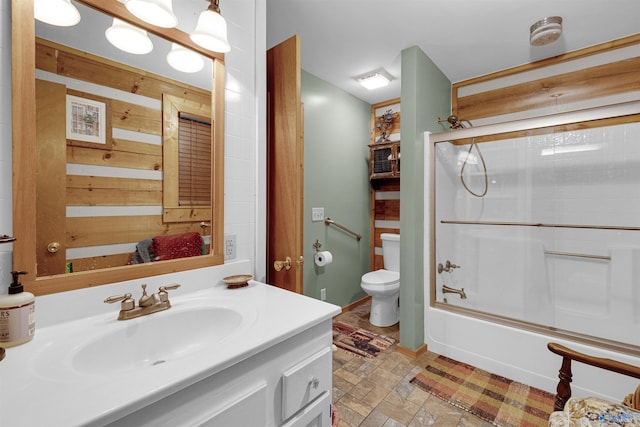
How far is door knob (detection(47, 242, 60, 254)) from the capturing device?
35.5 inches

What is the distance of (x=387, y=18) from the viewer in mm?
1854

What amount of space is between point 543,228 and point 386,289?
1375mm

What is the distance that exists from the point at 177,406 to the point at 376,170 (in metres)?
2.81

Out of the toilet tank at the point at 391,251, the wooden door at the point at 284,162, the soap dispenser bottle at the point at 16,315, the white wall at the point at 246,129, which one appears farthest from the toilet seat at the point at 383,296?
the soap dispenser bottle at the point at 16,315

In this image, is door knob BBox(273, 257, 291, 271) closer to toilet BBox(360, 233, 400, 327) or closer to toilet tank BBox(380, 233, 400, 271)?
toilet BBox(360, 233, 400, 327)

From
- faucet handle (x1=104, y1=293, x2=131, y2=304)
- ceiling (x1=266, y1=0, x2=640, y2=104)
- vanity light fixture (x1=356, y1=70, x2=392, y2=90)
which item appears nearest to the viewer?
faucet handle (x1=104, y1=293, x2=131, y2=304)

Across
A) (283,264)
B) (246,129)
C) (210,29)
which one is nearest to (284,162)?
(246,129)

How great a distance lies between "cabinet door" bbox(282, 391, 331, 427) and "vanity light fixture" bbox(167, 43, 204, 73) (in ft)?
4.63

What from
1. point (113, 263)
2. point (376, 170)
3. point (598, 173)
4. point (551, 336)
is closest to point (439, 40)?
point (376, 170)

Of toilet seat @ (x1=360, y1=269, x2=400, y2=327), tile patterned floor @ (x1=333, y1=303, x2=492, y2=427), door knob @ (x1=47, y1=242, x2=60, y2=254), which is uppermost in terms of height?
door knob @ (x1=47, y1=242, x2=60, y2=254)

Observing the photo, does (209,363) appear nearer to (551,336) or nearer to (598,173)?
(551,336)

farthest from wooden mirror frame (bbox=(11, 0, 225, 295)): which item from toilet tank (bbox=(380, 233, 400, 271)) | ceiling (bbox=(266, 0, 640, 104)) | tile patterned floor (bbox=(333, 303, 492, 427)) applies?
toilet tank (bbox=(380, 233, 400, 271))

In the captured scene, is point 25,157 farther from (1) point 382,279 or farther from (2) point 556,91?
(2) point 556,91

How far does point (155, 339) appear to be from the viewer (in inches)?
38.3
